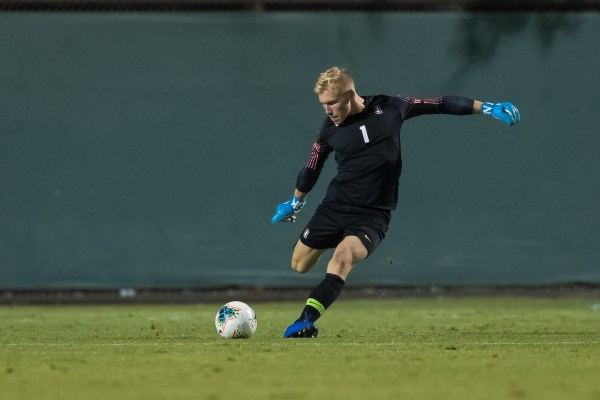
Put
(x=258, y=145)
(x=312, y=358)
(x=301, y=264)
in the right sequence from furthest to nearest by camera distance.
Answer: (x=258, y=145) → (x=301, y=264) → (x=312, y=358)

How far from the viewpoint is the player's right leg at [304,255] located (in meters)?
9.21

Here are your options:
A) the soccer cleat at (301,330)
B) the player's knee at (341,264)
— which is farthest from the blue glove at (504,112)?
the soccer cleat at (301,330)

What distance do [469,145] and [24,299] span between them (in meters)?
5.55

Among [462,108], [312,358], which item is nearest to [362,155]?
[462,108]

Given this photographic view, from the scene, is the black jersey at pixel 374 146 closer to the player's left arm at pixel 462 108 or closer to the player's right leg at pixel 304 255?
the player's left arm at pixel 462 108

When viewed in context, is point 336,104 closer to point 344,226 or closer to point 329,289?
point 344,226

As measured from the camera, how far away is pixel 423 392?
16.7 feet

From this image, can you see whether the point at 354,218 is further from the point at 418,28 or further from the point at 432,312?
the point at 418,28

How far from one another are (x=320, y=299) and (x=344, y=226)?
2.73 feet

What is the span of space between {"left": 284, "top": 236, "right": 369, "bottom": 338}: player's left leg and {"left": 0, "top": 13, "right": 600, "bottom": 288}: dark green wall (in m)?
5.06

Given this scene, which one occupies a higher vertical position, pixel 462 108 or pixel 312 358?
pixel 462 108

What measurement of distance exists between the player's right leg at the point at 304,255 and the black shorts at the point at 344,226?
6cm

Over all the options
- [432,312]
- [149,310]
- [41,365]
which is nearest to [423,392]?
[41,365]

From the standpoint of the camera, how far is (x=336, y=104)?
8609mm
